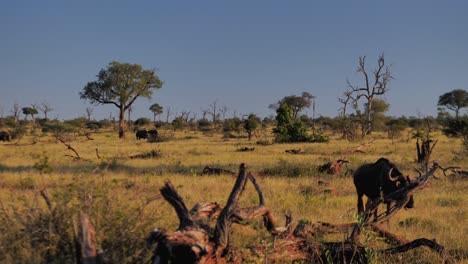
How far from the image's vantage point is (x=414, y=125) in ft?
185

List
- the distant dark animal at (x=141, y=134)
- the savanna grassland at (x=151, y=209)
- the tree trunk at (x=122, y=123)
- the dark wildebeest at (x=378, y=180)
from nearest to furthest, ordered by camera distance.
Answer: the savanna grassland at (x=151, y=209) → the dark wildebeest at (x=378, y=180) → the distant dark animal at (x=141, y=134) → the tree trunk at (x=122, y=123)

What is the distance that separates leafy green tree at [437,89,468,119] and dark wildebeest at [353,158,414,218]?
70.0 metres

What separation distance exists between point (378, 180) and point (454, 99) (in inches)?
2859

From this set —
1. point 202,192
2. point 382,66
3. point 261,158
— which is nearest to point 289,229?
point 202,192

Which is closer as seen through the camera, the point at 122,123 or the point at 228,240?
the point at 228,240

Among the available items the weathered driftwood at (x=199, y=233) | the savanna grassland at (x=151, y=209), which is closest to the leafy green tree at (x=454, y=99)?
the savanna grassland at (x=151, y=209)

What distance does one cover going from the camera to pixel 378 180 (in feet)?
24.1

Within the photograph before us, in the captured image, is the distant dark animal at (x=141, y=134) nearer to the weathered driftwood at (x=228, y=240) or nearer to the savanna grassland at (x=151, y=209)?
the savanna grassland at (x=151, y=209)

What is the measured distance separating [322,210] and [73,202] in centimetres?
530

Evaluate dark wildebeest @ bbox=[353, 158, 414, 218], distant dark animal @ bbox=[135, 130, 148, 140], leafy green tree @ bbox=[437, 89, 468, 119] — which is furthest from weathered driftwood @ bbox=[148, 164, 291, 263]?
leafy green tree @ bbox=[437, 89, 468, 119]

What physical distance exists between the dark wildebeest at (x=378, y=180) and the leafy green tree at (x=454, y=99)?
70.0 metres

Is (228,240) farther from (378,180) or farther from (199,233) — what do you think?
(378,180)

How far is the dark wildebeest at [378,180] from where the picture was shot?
22.0 feet

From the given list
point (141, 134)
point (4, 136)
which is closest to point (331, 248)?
point (141, 134)
